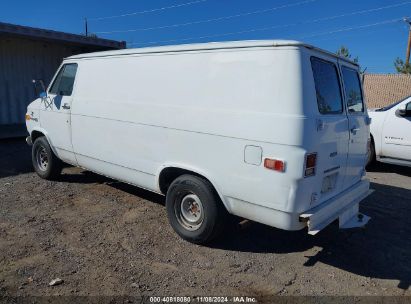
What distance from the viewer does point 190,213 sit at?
4.53 m

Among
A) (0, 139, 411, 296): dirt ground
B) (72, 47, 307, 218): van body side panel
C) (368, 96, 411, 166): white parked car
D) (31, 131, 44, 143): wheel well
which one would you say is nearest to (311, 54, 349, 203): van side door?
(72, 47, 307, 218): van body side panel

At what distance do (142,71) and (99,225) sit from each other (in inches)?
79.7

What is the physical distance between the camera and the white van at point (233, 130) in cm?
357

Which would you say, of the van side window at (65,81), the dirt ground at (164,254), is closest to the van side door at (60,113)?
the van side window at (65,81)

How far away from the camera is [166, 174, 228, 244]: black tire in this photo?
4152 mm

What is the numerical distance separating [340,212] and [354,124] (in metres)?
1.02

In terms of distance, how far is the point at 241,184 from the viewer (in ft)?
12.6

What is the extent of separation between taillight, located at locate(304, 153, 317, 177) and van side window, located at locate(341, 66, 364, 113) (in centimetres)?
111

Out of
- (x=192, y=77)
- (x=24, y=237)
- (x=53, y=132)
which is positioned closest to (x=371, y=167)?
(x=192, y=77)

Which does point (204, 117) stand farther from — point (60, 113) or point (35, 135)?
point (35, 135)

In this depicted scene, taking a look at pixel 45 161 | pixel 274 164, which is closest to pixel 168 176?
pixel 274 164

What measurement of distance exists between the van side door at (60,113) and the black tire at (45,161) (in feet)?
0.67

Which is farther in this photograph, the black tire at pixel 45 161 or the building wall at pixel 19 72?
the building wall at pixel 19 72

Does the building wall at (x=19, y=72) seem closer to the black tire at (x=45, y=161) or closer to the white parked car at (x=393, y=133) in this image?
the black tire at (x=45, y=161)
